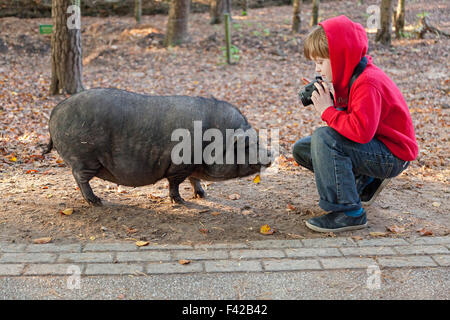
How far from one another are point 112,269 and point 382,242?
210cm

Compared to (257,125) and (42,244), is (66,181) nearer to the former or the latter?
(42,244)

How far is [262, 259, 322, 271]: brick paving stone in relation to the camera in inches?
136

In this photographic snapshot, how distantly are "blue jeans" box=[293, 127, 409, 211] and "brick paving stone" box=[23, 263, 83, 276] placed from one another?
6.55ft

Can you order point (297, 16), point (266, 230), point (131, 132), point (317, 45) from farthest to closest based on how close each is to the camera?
point (297, 16) → point (131, 132) → point (266, 230) → point (317, 45)

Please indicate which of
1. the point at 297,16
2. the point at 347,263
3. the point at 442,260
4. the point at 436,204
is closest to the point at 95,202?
the point at 347,263

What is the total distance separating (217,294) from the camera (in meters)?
3.12

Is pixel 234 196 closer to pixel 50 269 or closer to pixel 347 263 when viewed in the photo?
pixel 347 263

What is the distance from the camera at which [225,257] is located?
11.9 ft

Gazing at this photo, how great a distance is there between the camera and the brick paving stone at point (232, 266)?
135 inches

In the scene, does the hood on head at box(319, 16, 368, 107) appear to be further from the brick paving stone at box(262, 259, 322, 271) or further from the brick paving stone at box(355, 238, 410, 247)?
the brick paving stone at box(262, 259, 322, 271)

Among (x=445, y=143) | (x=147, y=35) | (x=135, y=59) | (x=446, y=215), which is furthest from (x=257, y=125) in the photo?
(x=147, y=35)

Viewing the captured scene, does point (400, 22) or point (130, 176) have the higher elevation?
point (400, 22)

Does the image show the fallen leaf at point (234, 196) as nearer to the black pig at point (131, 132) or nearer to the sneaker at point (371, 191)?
the black pig at point (131, 132)
